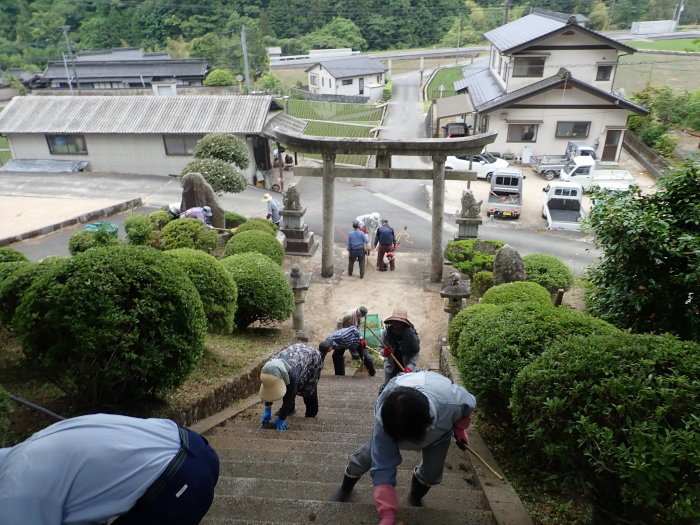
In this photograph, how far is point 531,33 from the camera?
94.6ft

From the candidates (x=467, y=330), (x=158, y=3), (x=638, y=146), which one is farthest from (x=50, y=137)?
(x=158, y=3)

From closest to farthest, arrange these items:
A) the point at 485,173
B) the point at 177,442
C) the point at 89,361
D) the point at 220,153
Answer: the point at 177,442 < the point at 89,361 < the point at 220,153 < the point at 485,173

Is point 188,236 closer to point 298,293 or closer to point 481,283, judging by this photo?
point 298,293

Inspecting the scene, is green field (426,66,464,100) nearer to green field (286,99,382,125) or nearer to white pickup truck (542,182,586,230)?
green field (286,99,382,125)

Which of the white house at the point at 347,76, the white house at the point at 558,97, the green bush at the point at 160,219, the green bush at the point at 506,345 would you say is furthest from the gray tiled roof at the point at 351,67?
the green bush at the point at 506,345

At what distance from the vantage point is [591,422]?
10.2 feet

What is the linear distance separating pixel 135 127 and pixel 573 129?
76.1 feet

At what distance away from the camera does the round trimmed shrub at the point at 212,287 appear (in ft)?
24.3

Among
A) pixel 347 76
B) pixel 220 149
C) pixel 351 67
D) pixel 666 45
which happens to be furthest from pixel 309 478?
pixel 666 45

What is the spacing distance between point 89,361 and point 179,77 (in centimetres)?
4514

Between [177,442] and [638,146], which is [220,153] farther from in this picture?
[638,146]

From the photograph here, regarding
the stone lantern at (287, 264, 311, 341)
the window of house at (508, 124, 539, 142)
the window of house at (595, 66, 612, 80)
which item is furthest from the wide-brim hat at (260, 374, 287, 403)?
the window of house at (595, 66, 612, 80)

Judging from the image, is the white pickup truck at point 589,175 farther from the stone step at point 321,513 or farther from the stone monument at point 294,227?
the stone step at point 321,513

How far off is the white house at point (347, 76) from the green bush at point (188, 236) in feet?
115
